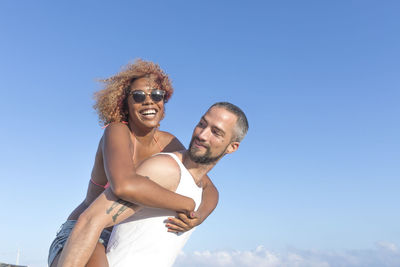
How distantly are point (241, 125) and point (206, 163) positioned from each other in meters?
0.67

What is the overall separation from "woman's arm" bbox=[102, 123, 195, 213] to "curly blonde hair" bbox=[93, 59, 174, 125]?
107 centimetres

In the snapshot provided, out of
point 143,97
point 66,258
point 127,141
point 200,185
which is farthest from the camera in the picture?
point 143,97

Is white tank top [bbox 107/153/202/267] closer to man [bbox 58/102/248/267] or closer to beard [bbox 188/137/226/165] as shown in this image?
man [bbox 58/102/248/267]

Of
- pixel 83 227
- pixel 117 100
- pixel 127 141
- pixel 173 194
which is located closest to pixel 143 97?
pixel 117 100

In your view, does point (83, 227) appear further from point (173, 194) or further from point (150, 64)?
point (150, 64)

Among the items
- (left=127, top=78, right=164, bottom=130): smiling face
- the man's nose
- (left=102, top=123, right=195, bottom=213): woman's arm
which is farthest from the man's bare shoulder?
(left=127, top=78, right=164, bottom=130): smiling face

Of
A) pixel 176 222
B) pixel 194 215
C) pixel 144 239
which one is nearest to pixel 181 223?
pixel 176 222

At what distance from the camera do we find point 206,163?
15.9ft

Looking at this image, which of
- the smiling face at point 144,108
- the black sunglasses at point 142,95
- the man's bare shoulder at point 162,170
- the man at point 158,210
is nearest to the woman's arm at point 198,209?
the man at point 158,210

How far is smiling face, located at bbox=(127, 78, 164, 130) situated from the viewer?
5.58 metres

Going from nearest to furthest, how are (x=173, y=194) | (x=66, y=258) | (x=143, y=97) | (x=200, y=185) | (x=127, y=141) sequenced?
(x=66, y=258), (x=173, y=194), (x=127, y=141), (x=200, y=185), (x=143, y=97)

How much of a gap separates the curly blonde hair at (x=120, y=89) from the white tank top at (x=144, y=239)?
1410 mm

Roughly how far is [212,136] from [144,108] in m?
1.15

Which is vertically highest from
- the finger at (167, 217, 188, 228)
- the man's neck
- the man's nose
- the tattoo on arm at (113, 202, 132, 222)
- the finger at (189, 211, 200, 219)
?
the man's nose
